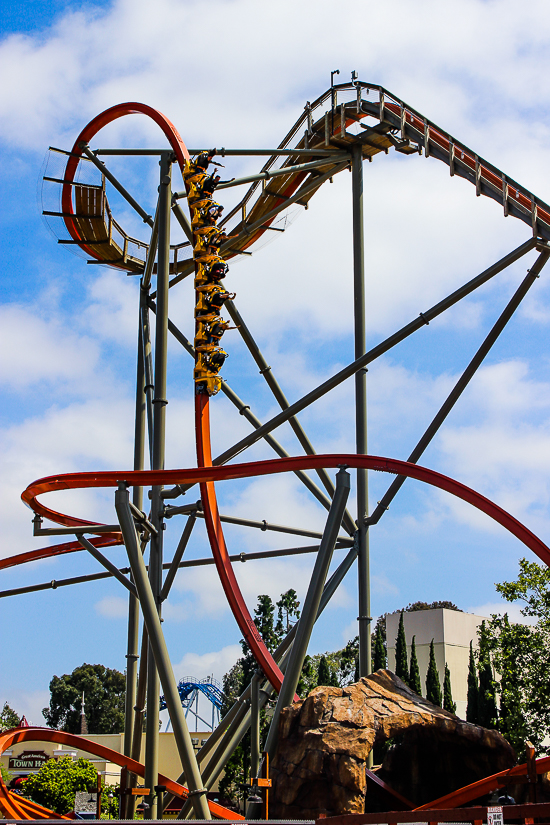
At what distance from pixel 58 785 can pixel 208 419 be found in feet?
58.6

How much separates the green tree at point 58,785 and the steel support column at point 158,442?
16528 mm

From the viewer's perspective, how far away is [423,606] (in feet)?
195

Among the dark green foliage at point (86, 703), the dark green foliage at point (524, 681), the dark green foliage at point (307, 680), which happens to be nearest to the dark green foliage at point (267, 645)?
the dark green foliage at point (307, 680)

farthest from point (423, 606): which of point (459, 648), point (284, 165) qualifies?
point (284, 165)

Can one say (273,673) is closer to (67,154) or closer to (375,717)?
(375,717)

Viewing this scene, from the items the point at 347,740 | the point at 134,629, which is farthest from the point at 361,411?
the point at 347,740

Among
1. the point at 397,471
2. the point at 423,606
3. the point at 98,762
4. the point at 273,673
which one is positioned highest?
the point at 423,606

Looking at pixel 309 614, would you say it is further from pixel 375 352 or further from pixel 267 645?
pixel 267 645

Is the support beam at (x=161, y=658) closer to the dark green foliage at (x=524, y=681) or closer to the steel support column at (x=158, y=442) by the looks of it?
the steel support column at (x=158, y=442)

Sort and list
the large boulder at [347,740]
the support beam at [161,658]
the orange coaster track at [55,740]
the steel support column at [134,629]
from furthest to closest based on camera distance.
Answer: the steel support column at [134,629]
the orange coaster track at [55,740]
the support beam at [161,658]
the large boulder at [347,740]

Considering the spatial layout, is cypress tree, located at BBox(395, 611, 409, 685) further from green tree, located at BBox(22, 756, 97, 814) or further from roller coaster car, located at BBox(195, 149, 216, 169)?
roller coaster car, located at BBox(195, 149, 216, 169)

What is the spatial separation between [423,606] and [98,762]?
96.6ft

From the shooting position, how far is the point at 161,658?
447 inches

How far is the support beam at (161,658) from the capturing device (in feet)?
36.5
